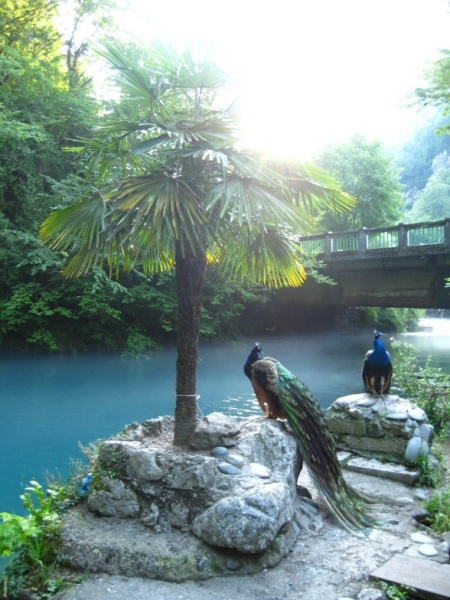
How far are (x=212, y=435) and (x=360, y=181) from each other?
2955 centimetres

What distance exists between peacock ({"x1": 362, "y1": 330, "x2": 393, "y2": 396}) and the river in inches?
173

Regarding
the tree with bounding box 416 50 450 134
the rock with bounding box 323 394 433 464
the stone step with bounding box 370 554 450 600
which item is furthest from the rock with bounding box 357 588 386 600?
the tree with bounding box 416 50 450 134

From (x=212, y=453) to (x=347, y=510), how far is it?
4.20 ft

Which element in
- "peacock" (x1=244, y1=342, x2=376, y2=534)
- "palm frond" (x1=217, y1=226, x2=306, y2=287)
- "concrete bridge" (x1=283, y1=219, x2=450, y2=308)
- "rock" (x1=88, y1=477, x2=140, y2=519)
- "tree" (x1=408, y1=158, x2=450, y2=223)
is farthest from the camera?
"tree" (x1=408, y1=158, x2=450, y2=223)

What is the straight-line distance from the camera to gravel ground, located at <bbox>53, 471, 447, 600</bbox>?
142 inches

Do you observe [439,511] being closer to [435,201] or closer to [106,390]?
[106,390]

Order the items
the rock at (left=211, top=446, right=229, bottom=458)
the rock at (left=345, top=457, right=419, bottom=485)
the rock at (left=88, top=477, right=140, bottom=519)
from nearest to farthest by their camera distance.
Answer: the rock at (left=88, top=477, right=140, bottom=519)
the rock at (left=211, top=446, right=229, bottom=458)
the rock at (left=345, top=457, right=419, bottom=485)

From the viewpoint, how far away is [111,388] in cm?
1482

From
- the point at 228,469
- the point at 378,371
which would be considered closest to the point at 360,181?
the point at 378,371

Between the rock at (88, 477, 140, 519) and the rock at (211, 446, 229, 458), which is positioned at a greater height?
the rock at (211, 446, 229, 458)

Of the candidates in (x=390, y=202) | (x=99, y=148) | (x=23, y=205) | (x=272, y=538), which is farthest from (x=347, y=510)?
(x=390, y=202)

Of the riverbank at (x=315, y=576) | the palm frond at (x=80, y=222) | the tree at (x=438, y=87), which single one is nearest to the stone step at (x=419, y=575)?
the riverbank at (x=315, y=576)

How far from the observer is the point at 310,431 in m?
4.98

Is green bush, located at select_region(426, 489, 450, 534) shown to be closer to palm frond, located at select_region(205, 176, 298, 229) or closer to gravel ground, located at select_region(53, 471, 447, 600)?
gravel ground, located at select_region(53, 471, 447, 600)
